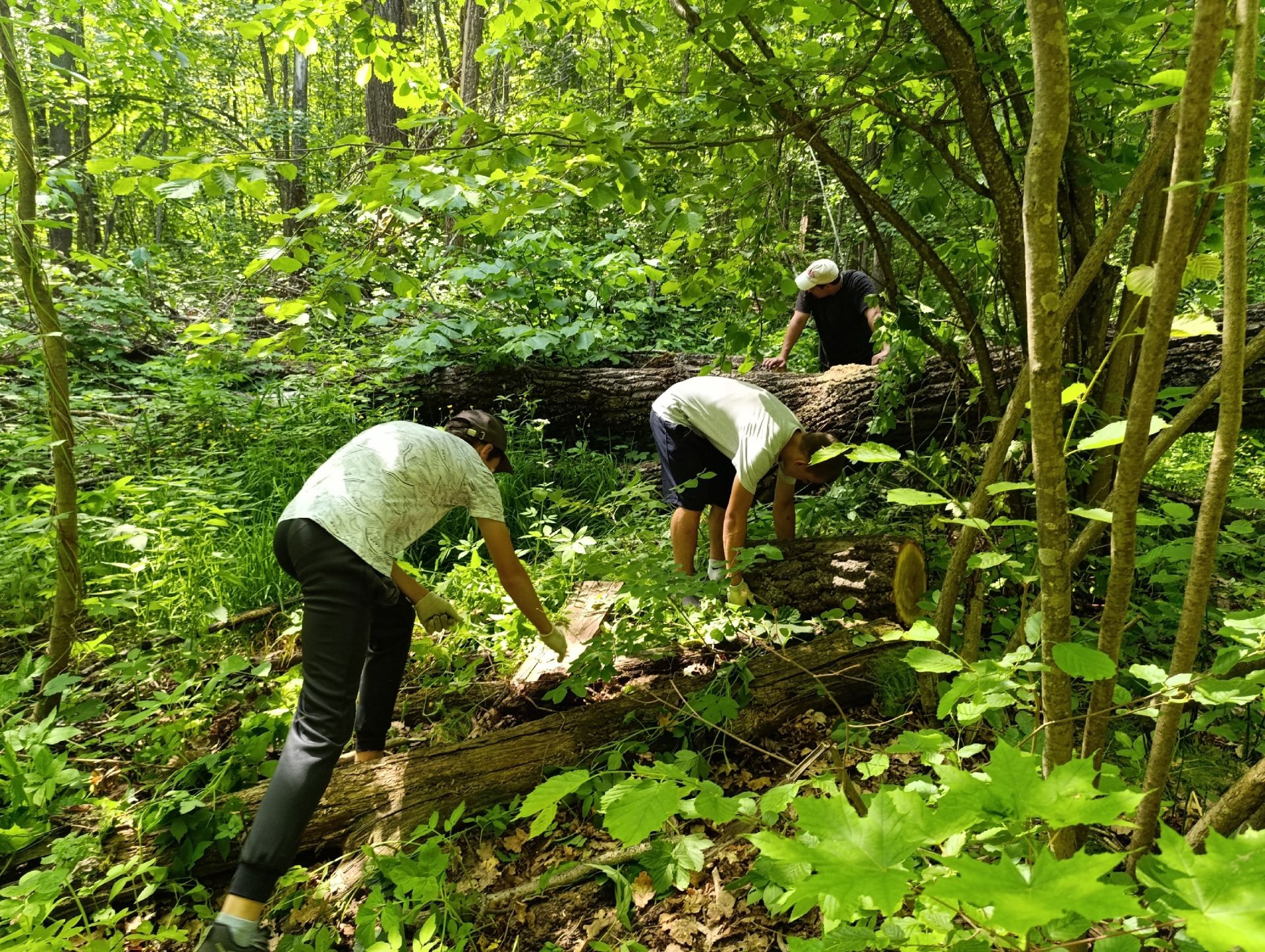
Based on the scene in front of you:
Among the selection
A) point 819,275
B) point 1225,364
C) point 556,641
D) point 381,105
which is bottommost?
point 556,641

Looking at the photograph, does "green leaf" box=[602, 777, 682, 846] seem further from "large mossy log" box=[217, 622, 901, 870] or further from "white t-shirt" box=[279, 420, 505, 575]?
"white t-shirt" box=[279, 420, 505, 575]

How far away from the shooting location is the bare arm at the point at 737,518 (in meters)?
3.29

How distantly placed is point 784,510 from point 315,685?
7.99ft

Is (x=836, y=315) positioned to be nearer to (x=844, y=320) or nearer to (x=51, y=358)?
(x=844, y=320)

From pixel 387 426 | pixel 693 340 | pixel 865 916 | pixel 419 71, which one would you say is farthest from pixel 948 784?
pixel 693 340

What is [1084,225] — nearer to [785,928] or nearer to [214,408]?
[785,928]

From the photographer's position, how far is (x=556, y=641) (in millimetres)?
2926

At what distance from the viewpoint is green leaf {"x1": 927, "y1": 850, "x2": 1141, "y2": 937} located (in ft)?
2.01

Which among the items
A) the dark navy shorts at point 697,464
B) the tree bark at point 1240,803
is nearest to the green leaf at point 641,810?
the tree bark at point 1240,803

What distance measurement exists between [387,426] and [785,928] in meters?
2.22

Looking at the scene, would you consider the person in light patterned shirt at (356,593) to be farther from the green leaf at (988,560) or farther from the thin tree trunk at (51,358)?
the green leaf at (988,560)

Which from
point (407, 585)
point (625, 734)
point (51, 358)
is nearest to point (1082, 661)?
point (625, 734)

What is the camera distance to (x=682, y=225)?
7.28 feet

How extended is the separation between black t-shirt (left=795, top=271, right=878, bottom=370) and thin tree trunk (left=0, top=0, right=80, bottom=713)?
4318 mm
